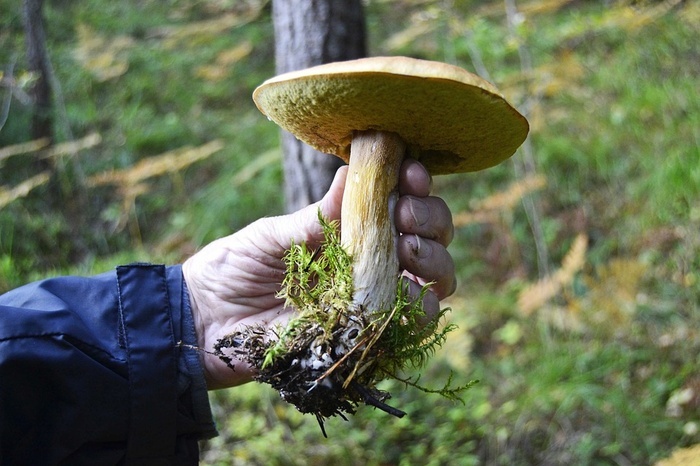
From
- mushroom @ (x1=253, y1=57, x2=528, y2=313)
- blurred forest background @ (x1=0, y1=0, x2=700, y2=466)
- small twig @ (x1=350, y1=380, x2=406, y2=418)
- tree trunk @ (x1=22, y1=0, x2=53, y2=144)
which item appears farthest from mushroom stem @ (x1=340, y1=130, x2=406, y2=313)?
tree trunk @ (x1=22, y1=0, x2=53, y2=144)

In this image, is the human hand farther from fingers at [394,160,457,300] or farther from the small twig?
the small twig

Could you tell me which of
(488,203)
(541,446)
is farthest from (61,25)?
(541,446)

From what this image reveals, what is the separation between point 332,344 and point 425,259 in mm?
450

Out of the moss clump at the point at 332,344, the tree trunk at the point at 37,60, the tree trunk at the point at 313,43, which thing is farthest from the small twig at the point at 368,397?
the tree trunk at the point at 37,60

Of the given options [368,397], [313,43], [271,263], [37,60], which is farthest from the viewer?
[37,60]

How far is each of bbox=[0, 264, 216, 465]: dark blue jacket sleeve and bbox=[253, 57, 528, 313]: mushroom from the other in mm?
623

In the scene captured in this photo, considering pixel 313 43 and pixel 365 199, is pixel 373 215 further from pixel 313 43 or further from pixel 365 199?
pixel 313 43

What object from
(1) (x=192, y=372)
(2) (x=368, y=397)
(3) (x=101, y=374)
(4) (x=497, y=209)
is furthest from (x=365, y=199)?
(4) (x=497, y=209)

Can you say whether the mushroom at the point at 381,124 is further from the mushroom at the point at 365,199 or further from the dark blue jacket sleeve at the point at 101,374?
the dark blue jacket sleeve at the point at 101,374

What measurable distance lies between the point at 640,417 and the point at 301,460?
1731 mm

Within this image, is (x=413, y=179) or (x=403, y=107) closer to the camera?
(x=403, y=107)

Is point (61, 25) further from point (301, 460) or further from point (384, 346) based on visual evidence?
point (384, 346)

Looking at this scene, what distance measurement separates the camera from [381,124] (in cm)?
155

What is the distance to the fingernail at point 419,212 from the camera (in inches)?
65.8
